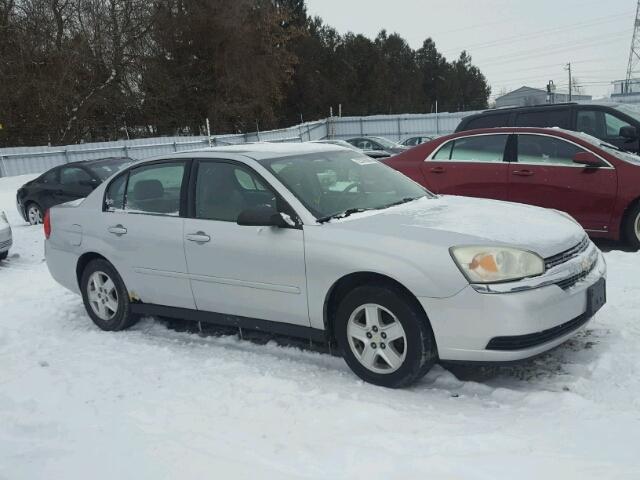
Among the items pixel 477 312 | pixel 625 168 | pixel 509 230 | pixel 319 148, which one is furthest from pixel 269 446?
pixel 625 168

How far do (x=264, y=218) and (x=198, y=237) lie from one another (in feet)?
2.52

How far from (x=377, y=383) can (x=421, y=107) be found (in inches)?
2665

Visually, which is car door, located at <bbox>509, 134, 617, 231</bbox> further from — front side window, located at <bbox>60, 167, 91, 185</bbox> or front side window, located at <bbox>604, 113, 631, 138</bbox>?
front side window, located at <bbox>60, 167, 91, 185</bbox>

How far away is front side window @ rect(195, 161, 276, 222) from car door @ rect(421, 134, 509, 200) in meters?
3.95

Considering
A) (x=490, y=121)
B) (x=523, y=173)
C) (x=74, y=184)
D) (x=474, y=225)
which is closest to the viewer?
(x=474, y=225)

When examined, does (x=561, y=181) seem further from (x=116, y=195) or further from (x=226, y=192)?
(x=116, y=195)

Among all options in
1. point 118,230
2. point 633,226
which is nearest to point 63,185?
point 118,230

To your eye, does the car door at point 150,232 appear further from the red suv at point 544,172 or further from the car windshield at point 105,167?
the car windshield at point 105,167

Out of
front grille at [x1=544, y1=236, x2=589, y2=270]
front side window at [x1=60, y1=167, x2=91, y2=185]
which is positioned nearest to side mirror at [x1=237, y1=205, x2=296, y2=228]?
front grille at [x1=544, y1=236, x2=589, y2=270]

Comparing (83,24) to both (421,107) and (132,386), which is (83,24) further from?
(421,107)

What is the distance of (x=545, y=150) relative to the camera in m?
7.41

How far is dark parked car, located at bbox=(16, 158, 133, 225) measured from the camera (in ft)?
40.1

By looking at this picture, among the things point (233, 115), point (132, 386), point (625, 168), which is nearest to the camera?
point (132, 386)

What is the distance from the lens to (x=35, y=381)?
14.3 ft
